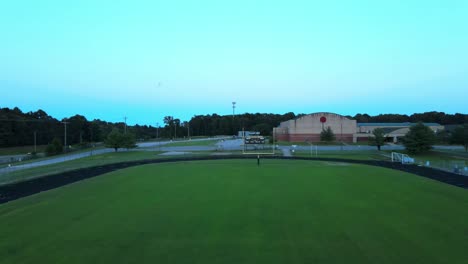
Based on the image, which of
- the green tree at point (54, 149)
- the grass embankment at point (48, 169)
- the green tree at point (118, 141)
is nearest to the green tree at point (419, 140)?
the grass embankment at point (48, 169)

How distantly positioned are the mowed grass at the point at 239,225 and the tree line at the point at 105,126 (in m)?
46.9

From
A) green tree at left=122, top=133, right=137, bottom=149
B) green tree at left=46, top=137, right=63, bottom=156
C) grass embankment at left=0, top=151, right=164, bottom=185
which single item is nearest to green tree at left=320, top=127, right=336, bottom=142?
green tree at left=122, top=133, right=137, bottom=149

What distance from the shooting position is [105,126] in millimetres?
139000

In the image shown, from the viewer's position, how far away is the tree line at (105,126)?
3752 inches

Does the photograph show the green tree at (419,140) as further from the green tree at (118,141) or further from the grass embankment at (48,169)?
the green tree at (118,141)

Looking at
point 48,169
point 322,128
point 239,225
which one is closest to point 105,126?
A: point 322,128

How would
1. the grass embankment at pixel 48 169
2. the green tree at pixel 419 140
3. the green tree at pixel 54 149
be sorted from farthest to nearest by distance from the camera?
the green tree at pixel 54 149, the green tree at pixel 419 140, the grass embankment at pixel 48 169

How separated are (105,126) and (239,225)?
138m

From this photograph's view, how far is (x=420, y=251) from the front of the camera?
9.59 meters

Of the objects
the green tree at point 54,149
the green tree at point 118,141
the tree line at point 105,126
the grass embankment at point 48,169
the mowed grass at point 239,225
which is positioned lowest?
the mowed grass at point 239,225

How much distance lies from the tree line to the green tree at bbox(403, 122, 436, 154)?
29638 mm

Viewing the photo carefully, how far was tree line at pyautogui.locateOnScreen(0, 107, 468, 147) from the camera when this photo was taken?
95312 millimetres

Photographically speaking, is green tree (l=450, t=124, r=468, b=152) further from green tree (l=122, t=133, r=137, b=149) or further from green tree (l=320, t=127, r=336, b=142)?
green tree (l=122, t=133, r=137, b=149)

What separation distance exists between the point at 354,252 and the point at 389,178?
18723mm
